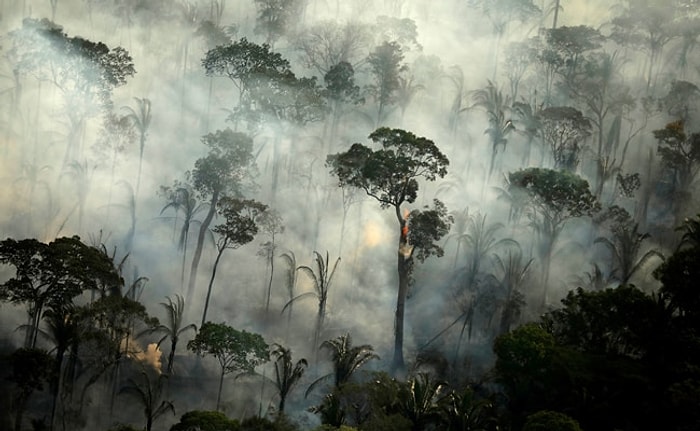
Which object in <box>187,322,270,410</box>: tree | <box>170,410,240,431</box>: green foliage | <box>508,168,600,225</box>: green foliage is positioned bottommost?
<box>170,410,240,431</box>: green foliage

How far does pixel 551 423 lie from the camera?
30906 millimetres

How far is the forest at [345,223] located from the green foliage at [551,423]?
14 centimetres

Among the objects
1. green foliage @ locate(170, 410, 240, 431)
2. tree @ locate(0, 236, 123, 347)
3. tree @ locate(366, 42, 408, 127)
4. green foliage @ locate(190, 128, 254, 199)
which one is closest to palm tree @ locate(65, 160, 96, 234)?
green foliage @ locate(190, 128, 254, 199)

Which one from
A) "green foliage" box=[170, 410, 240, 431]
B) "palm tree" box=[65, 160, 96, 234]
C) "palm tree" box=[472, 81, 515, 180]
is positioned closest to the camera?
"green foliage" box=[170, 410, 240, 431]

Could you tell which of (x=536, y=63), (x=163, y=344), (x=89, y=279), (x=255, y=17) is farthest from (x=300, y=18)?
(x=89, y=279)

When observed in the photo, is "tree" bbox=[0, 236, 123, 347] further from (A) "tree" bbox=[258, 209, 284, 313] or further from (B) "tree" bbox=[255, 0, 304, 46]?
(B) "tree" bbox=[255, 0, 304, 46]

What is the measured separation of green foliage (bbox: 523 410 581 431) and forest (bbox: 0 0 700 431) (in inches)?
5.6

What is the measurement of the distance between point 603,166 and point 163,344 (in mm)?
45089

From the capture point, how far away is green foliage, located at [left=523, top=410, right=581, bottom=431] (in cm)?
3067

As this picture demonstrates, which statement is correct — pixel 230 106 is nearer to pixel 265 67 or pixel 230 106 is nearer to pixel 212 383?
pixel 265 67

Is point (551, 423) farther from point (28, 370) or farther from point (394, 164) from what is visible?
point (28, 370)

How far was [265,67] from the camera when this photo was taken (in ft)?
206

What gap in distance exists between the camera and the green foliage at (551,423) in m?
30.7

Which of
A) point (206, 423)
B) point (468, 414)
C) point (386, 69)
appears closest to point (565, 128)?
point (386, 69)
